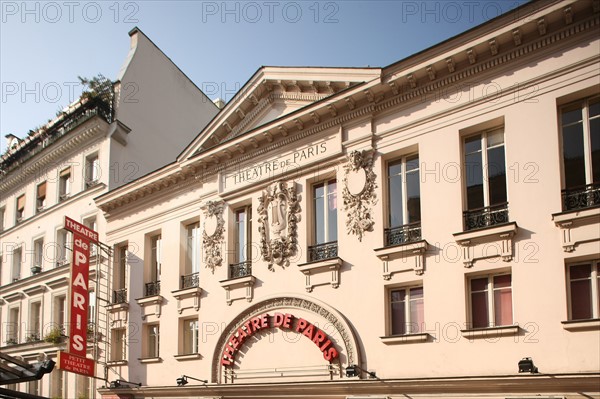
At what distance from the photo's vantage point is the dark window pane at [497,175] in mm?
15336

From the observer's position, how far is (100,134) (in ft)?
92.9

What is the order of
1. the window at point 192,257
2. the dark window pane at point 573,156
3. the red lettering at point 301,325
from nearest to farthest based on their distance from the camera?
the dark window pane at point 573,156 < the red lettering at point 301,325 < the window at point 192,257

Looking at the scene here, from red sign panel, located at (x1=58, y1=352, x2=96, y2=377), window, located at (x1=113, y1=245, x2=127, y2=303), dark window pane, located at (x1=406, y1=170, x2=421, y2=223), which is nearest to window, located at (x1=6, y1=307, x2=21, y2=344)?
window, located at (x1=113, y1=245, x2=127, y2=303)

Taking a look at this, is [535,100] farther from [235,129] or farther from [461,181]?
[235,129]

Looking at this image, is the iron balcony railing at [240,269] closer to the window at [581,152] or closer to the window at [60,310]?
the window at [581,152]

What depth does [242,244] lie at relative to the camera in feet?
68.4

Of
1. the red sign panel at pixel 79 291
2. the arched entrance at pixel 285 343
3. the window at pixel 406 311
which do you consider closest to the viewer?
the window at pixel 406 311

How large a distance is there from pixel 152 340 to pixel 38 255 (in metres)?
11.2

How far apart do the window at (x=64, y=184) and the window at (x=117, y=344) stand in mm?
8285

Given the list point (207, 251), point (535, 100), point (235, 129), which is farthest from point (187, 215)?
point (535, 100)

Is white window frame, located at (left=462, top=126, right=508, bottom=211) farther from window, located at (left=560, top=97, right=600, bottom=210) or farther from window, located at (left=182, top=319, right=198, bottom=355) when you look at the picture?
window, located at (left=182, top=319, right=198, bottom=355)

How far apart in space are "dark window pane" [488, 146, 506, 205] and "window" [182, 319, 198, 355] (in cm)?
1091

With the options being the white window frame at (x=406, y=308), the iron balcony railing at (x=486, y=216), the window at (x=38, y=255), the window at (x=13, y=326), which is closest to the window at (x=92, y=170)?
the window at (x=38, y=255)

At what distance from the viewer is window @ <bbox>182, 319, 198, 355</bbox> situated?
2150 cm
